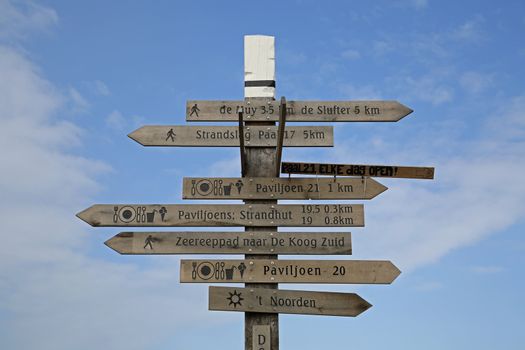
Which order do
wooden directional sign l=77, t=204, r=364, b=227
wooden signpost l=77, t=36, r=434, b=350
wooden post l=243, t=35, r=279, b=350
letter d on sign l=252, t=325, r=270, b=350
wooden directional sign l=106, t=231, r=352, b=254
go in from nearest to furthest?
letter d on sign l=252, t=325, r=270, b=350 < wooden signpost l=77, t=36, r=434, b=350 < wooden directional sign l=106, t=231, r=352, b=254 < wooden directional sign l=77, t=204, r=364, b=227 < wooden post l=243, t=35, r=279, b=350

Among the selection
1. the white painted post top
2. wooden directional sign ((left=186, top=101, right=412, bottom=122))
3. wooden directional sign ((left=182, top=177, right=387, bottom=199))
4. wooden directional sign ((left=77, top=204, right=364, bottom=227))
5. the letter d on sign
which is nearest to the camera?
the letter d on sign

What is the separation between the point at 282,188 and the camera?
5.68 metres

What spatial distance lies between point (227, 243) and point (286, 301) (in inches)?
31.3

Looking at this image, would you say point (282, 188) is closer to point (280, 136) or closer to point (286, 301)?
point (280, 136)

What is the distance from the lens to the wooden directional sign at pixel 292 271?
17.4 feet

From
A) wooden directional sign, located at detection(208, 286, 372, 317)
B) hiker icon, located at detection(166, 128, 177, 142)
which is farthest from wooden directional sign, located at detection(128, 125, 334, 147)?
wooden directional sign, located at detection(208, 286, 372, 317)

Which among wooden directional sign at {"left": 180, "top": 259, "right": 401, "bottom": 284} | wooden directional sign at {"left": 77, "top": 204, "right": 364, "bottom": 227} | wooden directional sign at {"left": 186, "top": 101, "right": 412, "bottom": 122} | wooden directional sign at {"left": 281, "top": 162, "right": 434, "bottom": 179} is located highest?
wooden directional sign at {"left": 186, "top": 101, "right": 412, "bottom": 122}

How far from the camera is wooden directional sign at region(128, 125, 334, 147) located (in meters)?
5.87

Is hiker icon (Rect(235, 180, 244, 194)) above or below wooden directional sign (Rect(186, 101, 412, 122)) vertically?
below

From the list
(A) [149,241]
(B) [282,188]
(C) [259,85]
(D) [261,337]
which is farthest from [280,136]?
(D) [261,337]

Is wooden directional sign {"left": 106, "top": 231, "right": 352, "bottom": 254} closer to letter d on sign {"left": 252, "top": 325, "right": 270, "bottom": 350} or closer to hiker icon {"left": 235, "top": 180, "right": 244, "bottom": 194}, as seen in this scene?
hiker icon {"left": 235, "top": 180, "right": 244, "bottom": 194}

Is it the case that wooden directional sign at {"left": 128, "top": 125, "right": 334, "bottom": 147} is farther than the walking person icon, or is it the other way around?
wooden directional sign at {"left": 128, "top": 125, "right": 334, "bottom": 147}

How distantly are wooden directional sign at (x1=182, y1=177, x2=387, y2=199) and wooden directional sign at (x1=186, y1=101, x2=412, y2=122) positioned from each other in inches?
27.4

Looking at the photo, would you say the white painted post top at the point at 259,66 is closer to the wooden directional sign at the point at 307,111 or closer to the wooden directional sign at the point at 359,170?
the wooden directional sign at the point at 307,111
